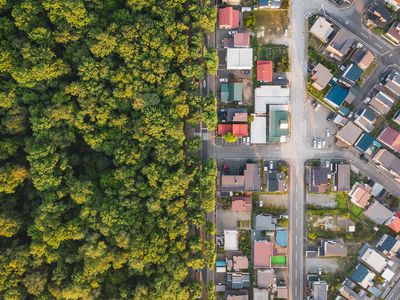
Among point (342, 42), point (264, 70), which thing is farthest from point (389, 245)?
point (264, 70)

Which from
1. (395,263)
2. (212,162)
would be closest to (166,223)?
(212,162)

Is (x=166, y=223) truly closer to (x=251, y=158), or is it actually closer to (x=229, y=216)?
(x=229, y=216)

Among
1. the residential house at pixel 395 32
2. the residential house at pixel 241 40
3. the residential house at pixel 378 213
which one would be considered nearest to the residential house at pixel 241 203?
the residential house at pixel 378 213

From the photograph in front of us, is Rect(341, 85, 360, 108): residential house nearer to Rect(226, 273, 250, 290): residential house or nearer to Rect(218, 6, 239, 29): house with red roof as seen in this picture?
Rect(218, 6, 239, 29): house with red roof

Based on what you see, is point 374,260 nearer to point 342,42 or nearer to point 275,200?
point 275,200

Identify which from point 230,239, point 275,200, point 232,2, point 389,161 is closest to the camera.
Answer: point 389,161
